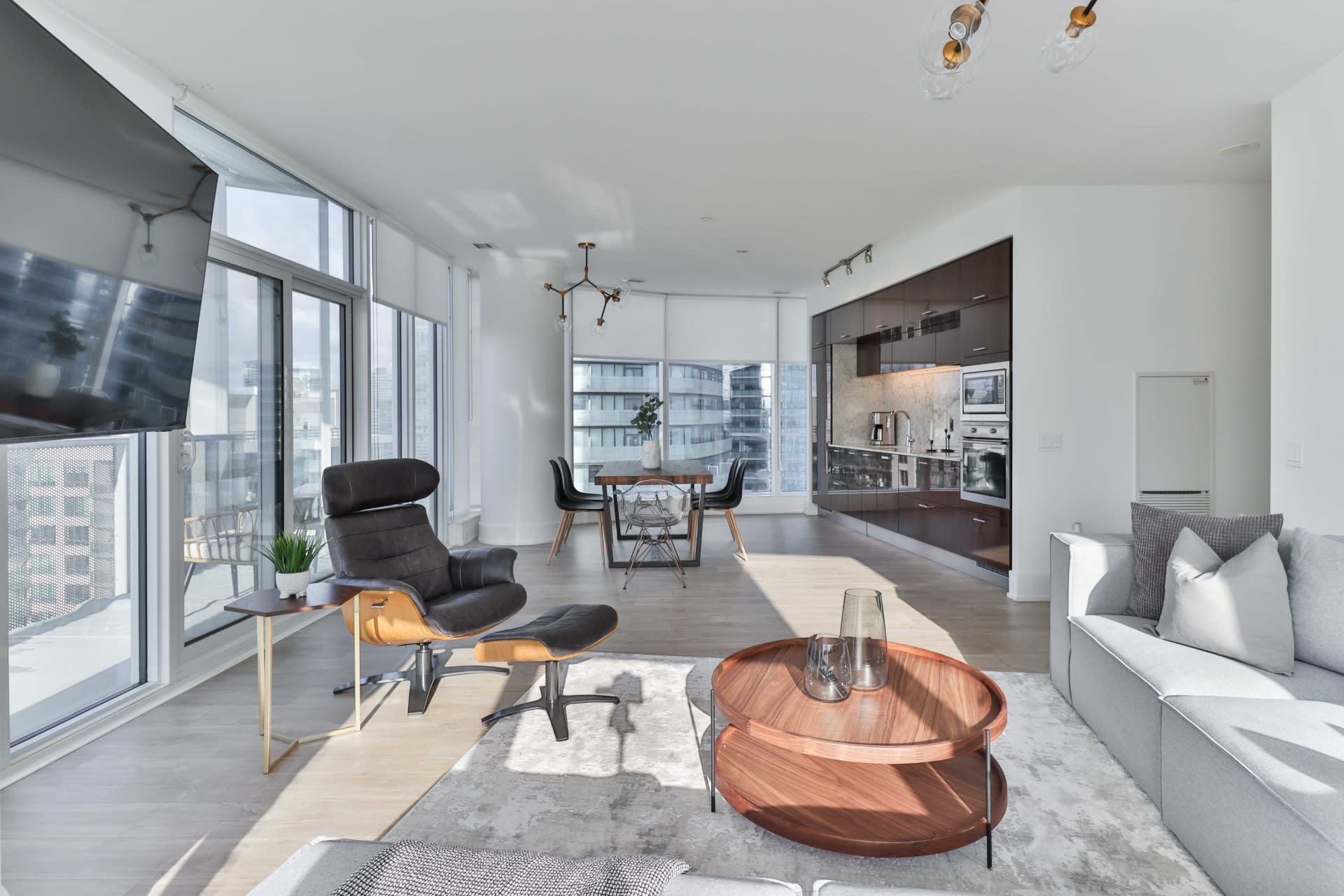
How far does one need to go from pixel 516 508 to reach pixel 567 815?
5051 millimetres

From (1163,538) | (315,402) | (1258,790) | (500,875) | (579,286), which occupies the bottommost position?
(1258,790)

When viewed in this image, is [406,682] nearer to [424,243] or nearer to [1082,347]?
[424,243]

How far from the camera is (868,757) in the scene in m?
1.74

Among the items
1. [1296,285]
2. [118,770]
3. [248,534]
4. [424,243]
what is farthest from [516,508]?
[1296,285]

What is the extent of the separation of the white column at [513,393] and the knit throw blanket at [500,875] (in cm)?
595

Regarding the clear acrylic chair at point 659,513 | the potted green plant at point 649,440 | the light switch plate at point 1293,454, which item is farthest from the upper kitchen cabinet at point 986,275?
the potted green plant at point 649,440

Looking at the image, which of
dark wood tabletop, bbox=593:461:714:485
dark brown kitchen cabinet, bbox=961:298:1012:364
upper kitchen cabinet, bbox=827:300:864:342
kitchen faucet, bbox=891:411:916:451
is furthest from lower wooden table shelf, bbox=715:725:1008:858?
upper kitchen cabinet, bbox=827:300:864:342

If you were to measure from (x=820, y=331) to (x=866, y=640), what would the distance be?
264 inches

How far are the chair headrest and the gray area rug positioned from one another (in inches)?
49.5

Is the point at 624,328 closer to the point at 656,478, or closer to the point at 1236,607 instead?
the point at 656,478

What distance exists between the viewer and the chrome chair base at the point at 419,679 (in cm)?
298

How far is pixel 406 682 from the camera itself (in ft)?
10.9

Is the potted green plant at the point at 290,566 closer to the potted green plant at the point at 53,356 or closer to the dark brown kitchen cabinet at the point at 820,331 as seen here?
the potted green plant at the point at 53,356

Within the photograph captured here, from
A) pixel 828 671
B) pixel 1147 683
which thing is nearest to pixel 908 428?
pixel 1147 683
